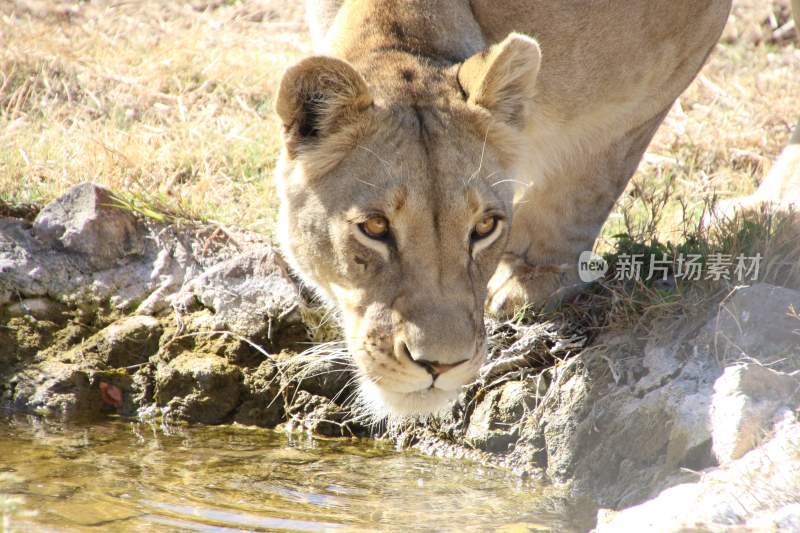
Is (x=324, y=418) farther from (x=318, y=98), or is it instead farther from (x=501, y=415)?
(x=318, y=98)

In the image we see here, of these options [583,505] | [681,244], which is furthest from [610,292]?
[583,505]

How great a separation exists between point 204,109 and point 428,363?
4.48 m

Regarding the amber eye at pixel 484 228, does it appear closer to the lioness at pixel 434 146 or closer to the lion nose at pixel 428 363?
the lioness at pixel 434 146

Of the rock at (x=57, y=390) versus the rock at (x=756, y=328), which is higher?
the rock at (x=756, y=328)

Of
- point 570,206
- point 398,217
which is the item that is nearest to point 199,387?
point 398,217

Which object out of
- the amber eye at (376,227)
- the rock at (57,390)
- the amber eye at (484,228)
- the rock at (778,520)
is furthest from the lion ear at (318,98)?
the rock at (778,520)

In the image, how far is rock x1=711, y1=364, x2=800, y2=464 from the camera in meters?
3.69

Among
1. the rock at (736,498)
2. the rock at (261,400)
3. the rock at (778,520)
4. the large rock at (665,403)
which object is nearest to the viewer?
the rock at (778,520)

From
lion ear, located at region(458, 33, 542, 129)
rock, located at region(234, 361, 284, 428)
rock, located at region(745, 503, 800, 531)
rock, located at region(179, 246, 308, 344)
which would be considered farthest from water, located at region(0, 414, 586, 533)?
lion ear, located at region(458, 33, 542, 129)

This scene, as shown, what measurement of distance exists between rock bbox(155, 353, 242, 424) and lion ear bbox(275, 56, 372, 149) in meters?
1.46

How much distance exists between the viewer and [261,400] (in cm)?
522

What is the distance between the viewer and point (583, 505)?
4.12m

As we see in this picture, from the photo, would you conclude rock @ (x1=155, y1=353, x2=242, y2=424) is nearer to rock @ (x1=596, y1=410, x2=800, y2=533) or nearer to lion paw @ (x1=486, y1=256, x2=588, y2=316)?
lion paw @ (x1=486, y1=256, x2=588, y2=316)

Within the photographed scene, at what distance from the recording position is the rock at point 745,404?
12.1ft
